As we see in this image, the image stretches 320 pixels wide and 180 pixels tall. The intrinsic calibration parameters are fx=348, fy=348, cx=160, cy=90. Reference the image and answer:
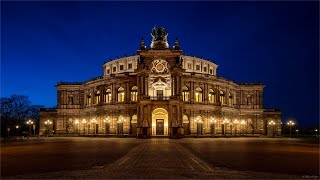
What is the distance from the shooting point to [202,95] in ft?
296

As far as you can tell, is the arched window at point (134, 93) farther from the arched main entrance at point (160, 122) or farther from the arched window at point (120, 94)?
the arched main entrance at point (160, 122)

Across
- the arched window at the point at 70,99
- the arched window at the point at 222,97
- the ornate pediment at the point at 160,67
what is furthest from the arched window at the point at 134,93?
the arched window at the point at 70,99

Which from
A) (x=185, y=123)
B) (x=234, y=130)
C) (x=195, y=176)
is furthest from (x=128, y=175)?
(x=234, y=130)

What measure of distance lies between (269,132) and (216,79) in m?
27.0

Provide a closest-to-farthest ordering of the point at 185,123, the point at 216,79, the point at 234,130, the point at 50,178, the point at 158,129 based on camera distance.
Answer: the point at 50,178
the point at 158,129
the point at 185,123
the point at 216,79
the point at 234,130

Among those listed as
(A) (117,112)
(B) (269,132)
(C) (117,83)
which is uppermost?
(C) (117,83)

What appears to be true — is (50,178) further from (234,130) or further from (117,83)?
(234,130)

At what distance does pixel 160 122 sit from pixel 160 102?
5.48 meters

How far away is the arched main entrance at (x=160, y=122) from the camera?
262 feet

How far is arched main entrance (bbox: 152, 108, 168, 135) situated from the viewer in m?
79.9

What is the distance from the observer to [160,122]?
8012cm

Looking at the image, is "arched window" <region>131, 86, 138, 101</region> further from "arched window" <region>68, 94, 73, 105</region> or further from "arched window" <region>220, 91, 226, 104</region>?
"arched window" <region>68, 94, 73, 105</region>

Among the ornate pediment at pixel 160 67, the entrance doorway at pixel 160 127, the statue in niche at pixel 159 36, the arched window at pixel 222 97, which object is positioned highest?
the statue in niche at pixel 159 36

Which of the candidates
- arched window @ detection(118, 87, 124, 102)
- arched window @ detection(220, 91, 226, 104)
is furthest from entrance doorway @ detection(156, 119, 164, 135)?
arched window @ detection(220, 91, 226, 104)
